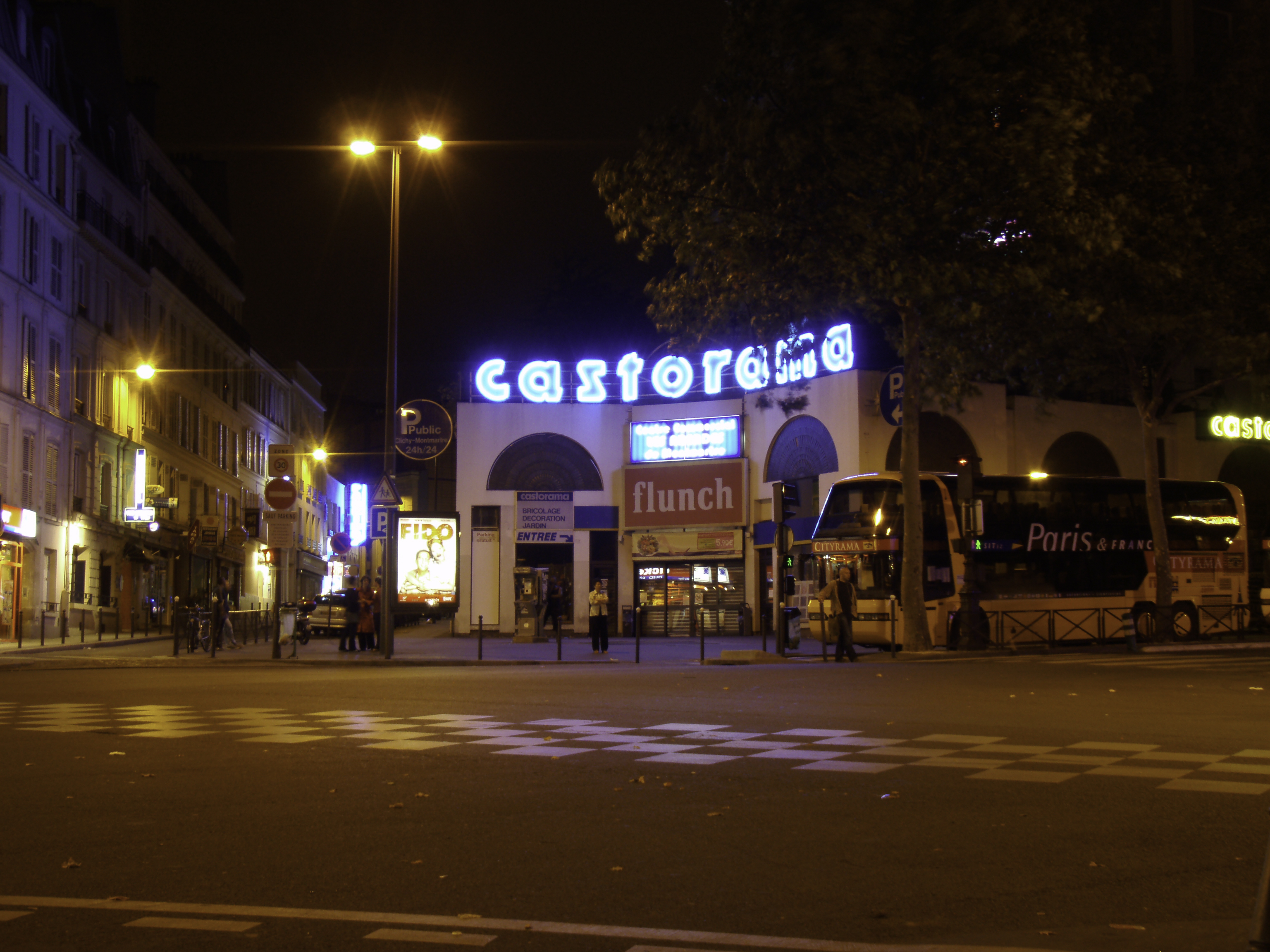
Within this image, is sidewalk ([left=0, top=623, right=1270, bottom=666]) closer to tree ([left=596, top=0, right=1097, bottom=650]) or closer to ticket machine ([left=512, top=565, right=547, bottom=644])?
ticket machine ([left=512, top=565, right=547, bottom=644])

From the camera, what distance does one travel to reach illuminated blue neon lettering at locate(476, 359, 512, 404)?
43594 millimetres

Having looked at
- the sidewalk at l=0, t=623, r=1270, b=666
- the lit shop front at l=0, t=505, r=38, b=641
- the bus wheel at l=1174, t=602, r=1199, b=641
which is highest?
the lit shop front at l=0, t=505, r=38, b=641

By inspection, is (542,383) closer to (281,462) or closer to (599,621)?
(599,621)

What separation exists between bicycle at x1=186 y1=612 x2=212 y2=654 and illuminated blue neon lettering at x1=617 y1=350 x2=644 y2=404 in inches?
656

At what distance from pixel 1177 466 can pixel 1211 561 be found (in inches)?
431

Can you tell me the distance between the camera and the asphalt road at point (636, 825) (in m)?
5.21

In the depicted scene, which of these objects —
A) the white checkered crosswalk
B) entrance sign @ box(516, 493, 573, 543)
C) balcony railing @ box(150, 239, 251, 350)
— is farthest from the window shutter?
the white checkered crosswalk

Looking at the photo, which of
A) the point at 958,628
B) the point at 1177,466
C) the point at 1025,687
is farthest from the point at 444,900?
the point at 1177,466

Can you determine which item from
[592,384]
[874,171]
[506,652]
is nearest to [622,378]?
[592,384]

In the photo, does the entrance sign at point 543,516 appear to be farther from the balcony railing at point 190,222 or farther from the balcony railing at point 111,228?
the balcony railing at point 190,222

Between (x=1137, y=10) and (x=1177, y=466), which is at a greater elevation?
(x=1137, y=10)

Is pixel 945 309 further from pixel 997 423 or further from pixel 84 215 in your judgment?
pixel 84 215

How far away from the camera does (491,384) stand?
143 feet

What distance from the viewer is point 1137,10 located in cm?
2703
